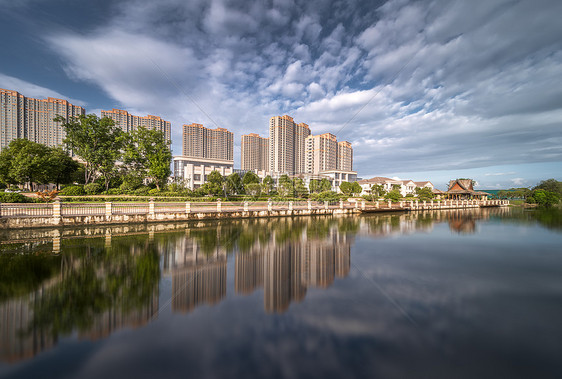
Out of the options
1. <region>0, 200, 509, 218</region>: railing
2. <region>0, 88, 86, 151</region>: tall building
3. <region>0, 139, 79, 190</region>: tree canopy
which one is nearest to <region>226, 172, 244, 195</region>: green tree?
<region>0, 200, 509, 218</region>: railing

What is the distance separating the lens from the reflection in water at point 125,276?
3736mm

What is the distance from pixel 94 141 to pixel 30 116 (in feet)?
268

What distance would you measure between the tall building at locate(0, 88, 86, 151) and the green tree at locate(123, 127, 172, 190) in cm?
6985

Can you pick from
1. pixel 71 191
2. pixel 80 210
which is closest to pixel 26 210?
pixel 80 210

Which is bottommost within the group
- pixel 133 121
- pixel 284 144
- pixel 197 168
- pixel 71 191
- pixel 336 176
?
pixel 71 191

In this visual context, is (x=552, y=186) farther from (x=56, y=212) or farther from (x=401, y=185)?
(x=56, y=212)

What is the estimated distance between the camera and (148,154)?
86.2 ft

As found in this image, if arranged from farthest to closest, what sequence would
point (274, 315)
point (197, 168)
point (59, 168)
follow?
point (197, 168)
point (59, 168)
point (274, 315)

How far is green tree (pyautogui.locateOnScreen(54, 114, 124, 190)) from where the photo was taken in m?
24.5

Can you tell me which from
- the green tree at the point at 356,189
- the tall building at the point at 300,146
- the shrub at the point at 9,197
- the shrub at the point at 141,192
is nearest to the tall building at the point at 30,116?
the shrub at the point at 141,192

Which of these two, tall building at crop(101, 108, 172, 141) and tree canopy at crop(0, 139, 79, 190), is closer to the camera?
tree canopy at crop(0, 139, 79, 190)

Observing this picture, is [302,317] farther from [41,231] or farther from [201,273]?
[41,231]

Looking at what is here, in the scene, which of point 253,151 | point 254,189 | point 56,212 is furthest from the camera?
point 253,151

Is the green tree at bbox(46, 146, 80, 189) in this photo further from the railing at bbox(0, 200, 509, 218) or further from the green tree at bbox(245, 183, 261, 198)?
the green tree at bbox(245, 183, 261, 198)
